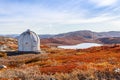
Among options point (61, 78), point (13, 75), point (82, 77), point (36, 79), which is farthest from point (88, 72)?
point (13, 75)

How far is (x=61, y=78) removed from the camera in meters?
20.3

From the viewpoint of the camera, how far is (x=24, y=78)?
70.1 ft

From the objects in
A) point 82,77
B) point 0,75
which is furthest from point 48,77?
point 0,75

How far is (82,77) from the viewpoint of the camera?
20.4 meters

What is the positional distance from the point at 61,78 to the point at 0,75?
514cm

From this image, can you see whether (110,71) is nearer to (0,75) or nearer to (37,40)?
(0,75)

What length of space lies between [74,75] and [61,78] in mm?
968

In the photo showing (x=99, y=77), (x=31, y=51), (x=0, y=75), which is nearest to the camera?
(x=99, y=77)

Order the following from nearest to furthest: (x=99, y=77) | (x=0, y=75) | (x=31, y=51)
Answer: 1. (x=99, y=77)
2. (x=0, y=75)
3. (x=31, y=51)

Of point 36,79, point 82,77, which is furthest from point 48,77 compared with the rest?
point 82,77

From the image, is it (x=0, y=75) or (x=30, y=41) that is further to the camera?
(x=30, y=41)

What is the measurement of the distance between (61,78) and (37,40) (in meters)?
60.2

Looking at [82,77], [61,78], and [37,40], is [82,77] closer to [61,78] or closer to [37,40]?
[61,78]

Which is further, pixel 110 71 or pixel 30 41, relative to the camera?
pixel 30 41
